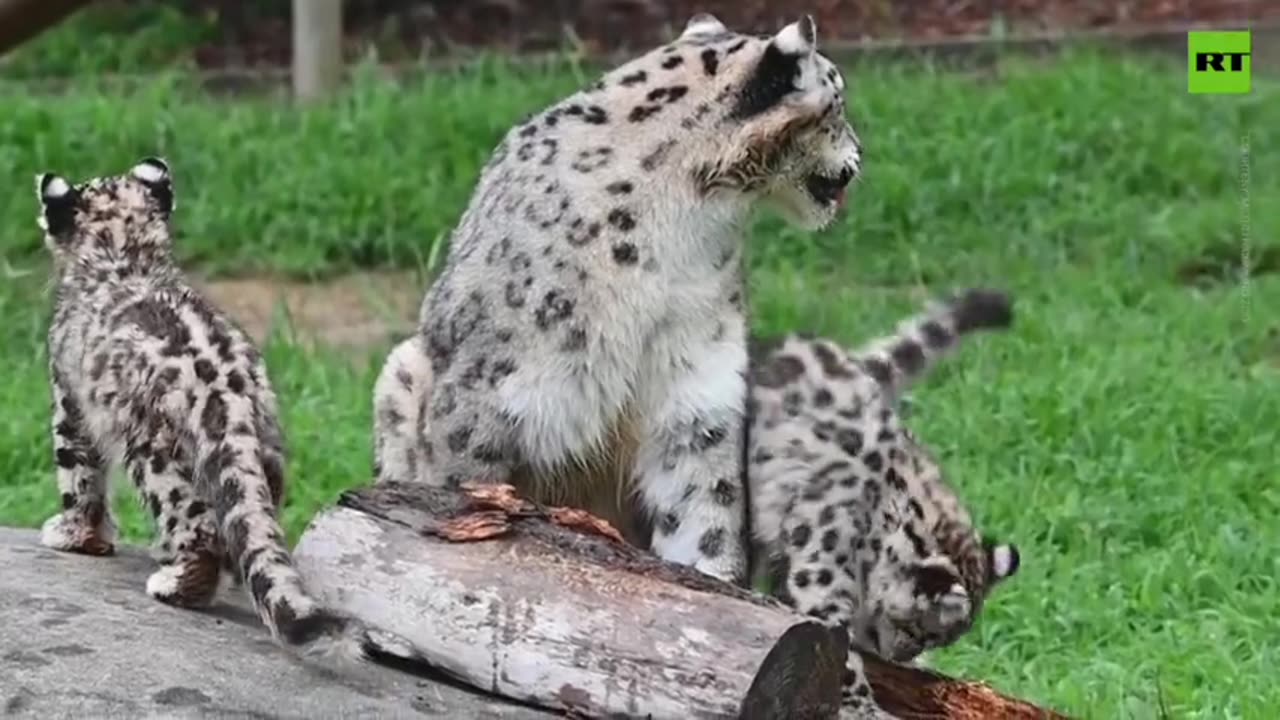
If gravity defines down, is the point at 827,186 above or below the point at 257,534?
above

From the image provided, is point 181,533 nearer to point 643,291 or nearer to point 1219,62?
point 643,291

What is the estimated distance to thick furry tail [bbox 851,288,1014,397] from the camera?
5992 millimetres

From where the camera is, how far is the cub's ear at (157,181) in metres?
5.71

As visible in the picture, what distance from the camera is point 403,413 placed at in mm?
5469

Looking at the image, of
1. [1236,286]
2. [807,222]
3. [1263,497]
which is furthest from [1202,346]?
[807,222]

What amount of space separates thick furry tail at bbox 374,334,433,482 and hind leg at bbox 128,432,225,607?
524 millimetres

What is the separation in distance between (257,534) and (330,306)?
5558mm

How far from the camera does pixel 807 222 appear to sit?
5266 millimetres

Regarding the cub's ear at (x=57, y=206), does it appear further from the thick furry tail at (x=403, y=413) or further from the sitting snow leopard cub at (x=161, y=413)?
the thick furry tail at (x=403, y=413)

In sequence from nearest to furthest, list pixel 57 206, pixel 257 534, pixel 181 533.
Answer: pixel 257 534, pixel 181 533, pixel 57 206

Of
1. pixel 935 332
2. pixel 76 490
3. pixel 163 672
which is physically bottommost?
pixel 163 672

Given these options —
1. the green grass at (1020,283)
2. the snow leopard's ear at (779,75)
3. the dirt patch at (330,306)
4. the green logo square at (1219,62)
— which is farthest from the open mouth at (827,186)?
the green logo square at (1219,62)

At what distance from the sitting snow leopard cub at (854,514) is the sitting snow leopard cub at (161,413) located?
103 centimetres

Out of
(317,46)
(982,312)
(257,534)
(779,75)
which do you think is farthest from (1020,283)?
(257,534)
